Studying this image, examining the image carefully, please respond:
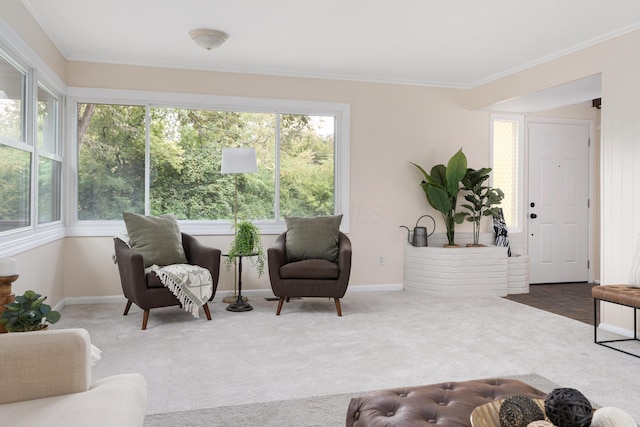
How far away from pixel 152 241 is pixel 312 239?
1.43 m

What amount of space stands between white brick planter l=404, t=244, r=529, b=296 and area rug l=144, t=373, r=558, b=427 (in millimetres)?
3019

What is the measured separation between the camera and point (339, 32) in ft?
13.4

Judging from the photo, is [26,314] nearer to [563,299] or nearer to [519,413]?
[519,413]

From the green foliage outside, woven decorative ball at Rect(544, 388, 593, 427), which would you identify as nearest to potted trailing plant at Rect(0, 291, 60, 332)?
woven decorative ball at Rect(544, 388, 593, 427)

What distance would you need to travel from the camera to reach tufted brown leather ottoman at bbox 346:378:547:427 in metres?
1.56

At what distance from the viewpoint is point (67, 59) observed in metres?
4.81

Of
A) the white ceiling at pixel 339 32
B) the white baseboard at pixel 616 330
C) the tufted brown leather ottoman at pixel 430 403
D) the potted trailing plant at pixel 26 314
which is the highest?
the white ceiling at pixel 339 32

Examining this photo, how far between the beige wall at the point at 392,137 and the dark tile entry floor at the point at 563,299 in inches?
28.0

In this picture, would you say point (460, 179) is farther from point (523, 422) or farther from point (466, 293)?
point (523, 422)

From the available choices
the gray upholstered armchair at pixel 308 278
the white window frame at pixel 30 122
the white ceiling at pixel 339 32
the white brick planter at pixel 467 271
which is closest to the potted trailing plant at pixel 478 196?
the white brick planter at pixel 467 271

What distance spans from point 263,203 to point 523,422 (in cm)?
424

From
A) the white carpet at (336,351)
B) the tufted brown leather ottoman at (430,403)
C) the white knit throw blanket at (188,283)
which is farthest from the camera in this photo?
the white knit throw blanket at (188,283)

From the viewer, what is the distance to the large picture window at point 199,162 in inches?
195

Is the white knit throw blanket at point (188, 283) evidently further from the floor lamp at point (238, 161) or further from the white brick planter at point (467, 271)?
the white brick planter at point (467, 271)
